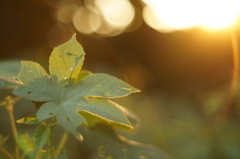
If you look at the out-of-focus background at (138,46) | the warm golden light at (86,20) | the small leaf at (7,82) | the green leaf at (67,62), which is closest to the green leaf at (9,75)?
the small leaf at (7,82)

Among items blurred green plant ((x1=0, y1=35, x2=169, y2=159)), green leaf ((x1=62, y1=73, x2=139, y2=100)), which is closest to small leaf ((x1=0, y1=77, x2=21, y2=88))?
blurred green plant ((x1=0, y1=35, x2=169, y2=159))

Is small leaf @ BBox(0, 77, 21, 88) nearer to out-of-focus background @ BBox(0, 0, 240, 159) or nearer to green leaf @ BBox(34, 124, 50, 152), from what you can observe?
green leaf @ BBox(34, 124, 50, 152)

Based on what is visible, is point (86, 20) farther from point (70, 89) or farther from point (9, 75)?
point (70, 89)

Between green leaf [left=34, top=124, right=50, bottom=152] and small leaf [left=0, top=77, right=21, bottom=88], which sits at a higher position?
small leaf [left=0, top=77, right=21, bottom=88]

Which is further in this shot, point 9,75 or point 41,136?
point 9,75

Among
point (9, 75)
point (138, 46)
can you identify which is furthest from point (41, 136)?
point (138, 46)

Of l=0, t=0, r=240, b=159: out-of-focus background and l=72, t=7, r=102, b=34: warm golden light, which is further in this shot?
l=72, t=7, r=102, b=34: warm golden light

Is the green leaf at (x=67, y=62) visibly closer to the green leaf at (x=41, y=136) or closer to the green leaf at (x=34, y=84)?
the green leaf at (x=34, y=84)
